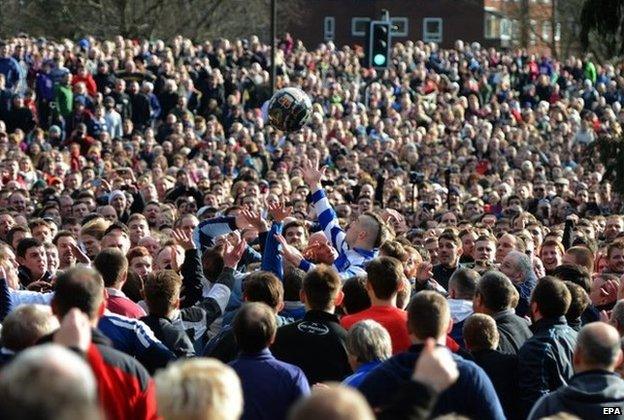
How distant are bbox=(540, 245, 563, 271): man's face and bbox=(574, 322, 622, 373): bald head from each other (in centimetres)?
776

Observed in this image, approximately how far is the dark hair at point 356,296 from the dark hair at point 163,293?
0.96 metres

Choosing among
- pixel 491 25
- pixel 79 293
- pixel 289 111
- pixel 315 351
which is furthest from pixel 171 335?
pixel 491 25

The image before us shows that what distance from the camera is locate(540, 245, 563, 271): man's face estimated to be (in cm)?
1526

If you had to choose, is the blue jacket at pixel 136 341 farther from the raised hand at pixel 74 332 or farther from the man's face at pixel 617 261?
the man's face at pixel 617 261

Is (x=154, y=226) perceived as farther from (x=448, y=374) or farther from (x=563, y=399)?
(x=448, y=374)

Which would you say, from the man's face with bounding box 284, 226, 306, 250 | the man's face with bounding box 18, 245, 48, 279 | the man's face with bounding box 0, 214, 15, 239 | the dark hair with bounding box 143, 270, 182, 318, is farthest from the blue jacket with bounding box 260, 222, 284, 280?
the man's face with bounding box 0, 214, 15, 239

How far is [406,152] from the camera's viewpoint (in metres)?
33.2

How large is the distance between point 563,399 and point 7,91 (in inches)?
975

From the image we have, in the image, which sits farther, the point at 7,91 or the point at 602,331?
the point at 7,91

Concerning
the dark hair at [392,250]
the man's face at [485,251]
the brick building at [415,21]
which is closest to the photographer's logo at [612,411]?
the dark hair at [392,250]

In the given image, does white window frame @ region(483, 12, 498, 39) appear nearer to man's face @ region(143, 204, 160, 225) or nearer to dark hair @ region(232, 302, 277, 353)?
man's face @ region(143, 204, 160, 225)

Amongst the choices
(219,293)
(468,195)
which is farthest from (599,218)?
(219,293)

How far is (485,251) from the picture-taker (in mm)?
14750

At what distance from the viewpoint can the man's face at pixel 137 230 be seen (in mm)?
16016
